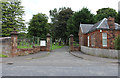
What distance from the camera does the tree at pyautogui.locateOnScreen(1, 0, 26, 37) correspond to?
22483 millimetres

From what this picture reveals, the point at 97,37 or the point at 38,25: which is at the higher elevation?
the point at 38,25

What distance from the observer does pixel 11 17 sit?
22922 millimetres

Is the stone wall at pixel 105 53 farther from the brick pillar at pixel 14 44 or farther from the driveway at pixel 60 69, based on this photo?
the brick pillar at pixel 14 44

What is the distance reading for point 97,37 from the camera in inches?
553

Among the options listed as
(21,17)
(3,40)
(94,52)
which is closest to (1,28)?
(21,17)

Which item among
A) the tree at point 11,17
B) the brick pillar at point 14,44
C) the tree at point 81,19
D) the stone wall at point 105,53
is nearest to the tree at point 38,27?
the tree at point 11,17

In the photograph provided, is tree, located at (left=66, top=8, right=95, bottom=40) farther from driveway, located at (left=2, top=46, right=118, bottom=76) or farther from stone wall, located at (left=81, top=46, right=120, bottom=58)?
driveway, located at (left=2, top=46, right=118, bottom=76)

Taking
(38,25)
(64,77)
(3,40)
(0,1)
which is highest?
(0,1)

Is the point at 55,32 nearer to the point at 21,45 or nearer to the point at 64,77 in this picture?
the point at 21,45

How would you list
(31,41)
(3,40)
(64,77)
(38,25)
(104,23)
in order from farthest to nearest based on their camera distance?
(38,25) → (104,23) → (31,41) → (3,40) → (64,77)

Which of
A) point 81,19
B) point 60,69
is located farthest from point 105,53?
point 81,19

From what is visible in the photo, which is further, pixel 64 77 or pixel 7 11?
pixel 7 11

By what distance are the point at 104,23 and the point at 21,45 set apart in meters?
14.2

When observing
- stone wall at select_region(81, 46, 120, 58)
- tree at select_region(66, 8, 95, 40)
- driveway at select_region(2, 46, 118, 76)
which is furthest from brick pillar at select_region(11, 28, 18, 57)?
tree at select_region(66, 8, 95, 40)
